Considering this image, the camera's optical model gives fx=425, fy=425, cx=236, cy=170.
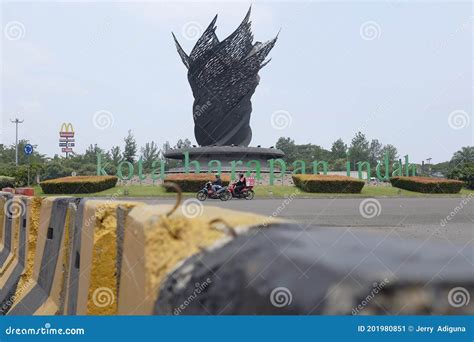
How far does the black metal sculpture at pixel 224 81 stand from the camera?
110 ft

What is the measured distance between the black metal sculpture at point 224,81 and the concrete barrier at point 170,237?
32908mm

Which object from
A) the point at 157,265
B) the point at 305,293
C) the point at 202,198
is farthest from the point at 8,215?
the point at 202,198

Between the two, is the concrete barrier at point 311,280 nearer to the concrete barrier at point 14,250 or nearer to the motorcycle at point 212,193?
the concrete barrier at point 14,250

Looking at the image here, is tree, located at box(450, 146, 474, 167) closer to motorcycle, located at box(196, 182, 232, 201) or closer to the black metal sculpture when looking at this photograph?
the black metal sculpture

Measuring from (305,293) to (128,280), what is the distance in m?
0.89

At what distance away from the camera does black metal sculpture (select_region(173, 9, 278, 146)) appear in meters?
33.4

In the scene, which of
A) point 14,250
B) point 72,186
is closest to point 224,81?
point 72,186

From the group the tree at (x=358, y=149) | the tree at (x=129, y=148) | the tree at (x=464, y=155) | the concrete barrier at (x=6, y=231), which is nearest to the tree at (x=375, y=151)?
the tree at (x=358, y=149)

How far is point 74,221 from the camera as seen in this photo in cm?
320

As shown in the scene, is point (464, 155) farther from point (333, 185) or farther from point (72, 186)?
point (72, 186)

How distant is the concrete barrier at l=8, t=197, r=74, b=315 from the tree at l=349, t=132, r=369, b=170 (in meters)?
70.2

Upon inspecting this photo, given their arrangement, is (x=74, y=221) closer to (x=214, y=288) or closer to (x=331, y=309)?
(x=214, y=288)

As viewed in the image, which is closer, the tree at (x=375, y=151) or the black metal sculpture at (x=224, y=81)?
the black metal sculpture at (x=224, y=81)

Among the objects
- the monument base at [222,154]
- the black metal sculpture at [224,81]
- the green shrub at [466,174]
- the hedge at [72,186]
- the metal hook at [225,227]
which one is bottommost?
the hedge at [72,186]
